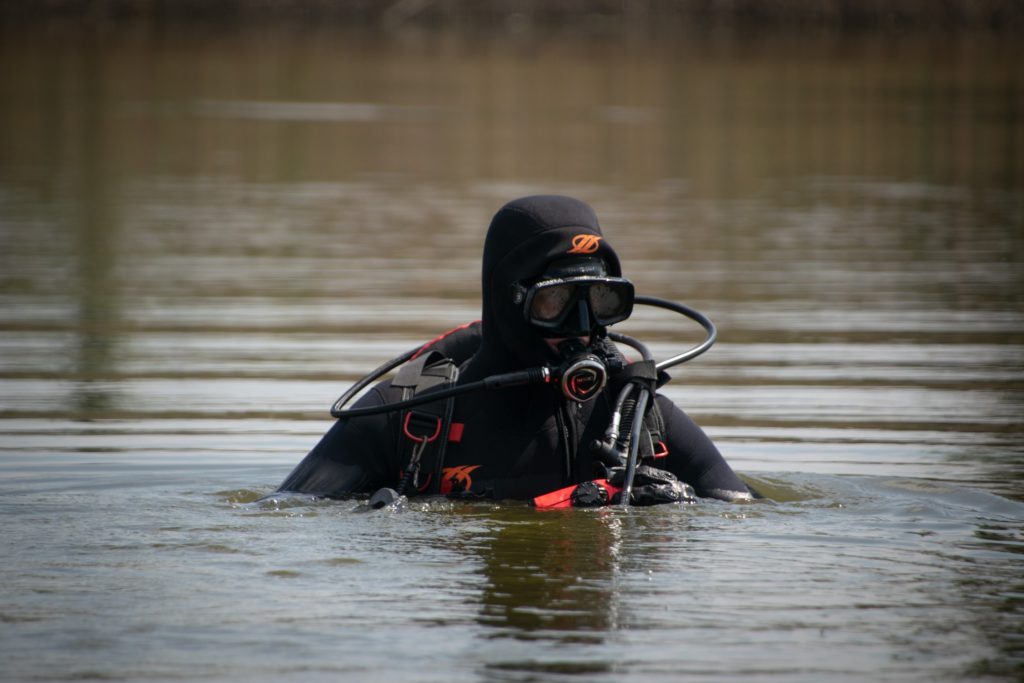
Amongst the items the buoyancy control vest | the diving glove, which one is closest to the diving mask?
the buoyancy control vest

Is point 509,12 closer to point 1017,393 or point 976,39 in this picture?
point 976,39

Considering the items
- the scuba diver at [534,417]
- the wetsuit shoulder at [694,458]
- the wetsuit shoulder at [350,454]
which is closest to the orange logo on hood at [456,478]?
the scuba diver at [534,417]

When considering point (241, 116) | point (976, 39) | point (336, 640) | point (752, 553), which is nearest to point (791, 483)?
point (752, 553)

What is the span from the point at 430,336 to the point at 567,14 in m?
55.5

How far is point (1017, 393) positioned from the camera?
7.62 meters

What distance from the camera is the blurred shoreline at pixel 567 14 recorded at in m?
58.7

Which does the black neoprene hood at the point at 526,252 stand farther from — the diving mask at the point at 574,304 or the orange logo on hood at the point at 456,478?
the orange logo on hood at the point at 456,478

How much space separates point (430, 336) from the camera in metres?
8.95

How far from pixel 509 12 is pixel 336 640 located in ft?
200

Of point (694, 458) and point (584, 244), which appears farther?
point (694, 458)

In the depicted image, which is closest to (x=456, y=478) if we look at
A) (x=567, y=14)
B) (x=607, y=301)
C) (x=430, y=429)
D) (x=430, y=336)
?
(x=430, y=429)

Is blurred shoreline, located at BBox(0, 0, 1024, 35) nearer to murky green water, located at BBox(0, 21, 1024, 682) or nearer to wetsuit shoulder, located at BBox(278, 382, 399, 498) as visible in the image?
murky green water, located at BBox(0, 21, 1024, 682)

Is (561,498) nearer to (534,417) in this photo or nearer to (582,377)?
(534,417)

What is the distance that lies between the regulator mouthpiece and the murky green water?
15.8 inches
